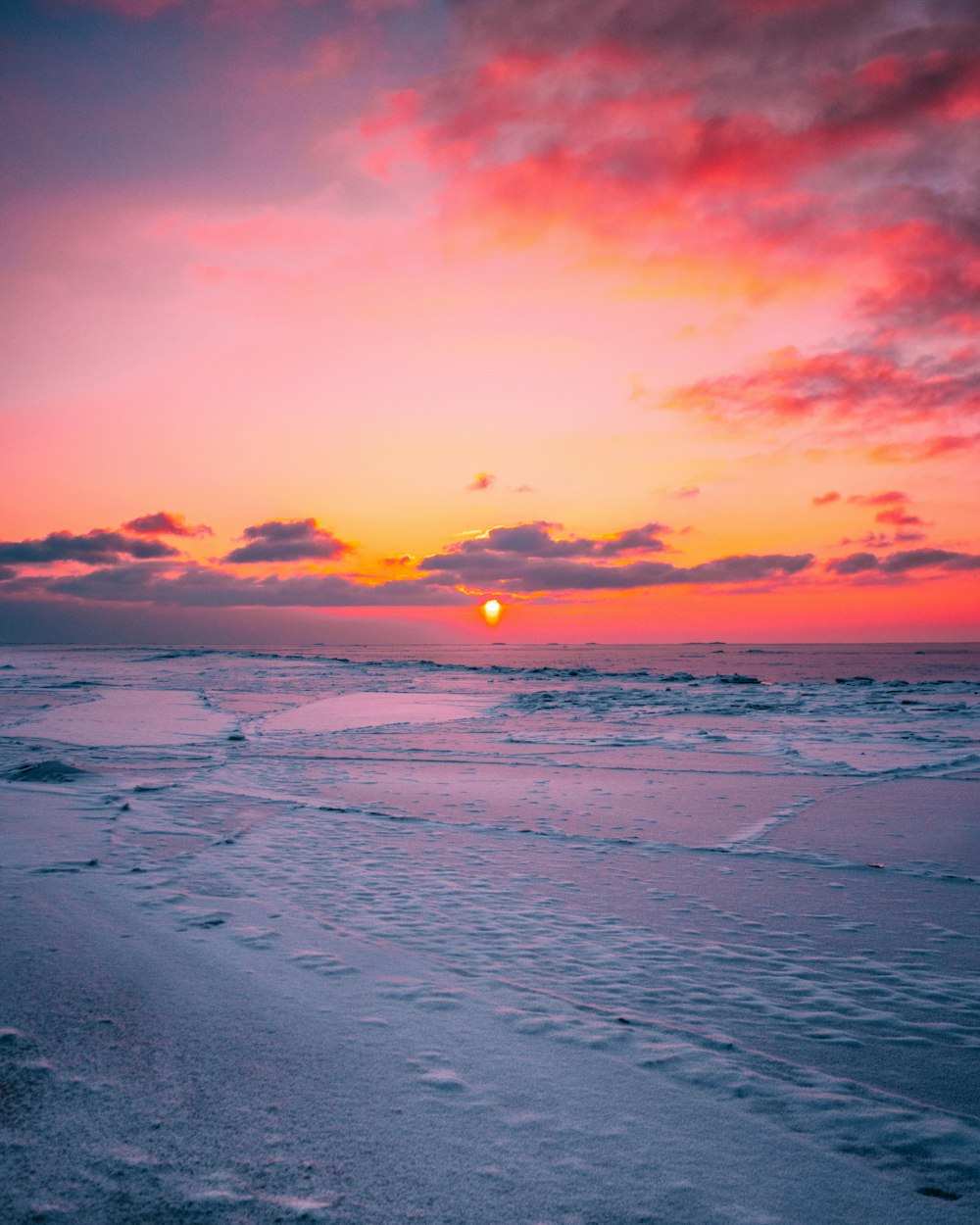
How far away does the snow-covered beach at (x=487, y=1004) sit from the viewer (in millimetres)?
2541

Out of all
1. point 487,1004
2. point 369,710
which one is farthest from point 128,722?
point 487,1004

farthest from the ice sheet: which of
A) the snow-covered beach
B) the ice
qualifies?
the snow-covered beach

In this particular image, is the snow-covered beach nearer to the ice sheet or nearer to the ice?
the ice sheet

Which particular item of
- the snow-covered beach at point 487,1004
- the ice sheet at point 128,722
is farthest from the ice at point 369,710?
the snow-covered beach at point 487,1004

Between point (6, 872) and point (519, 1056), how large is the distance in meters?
4.73

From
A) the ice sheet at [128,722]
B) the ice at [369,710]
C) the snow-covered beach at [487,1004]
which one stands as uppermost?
the snow-covered beach at [487,1004]

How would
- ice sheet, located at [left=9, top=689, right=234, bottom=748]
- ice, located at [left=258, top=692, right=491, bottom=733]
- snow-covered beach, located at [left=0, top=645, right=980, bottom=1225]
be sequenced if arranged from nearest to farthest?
snow-covered beach, located at [left=0, top=645, right=980, bottom=1225] < ice sheet, located at [left=9, top=689, right=234, bottom=748] < ice, located at [left=258, top=692, right=491, bottom=733]

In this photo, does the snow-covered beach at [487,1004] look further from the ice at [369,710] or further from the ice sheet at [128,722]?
the ice at [369,710]

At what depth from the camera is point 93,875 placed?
5816 millimetres

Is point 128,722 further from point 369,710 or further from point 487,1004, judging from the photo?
point 487,1004

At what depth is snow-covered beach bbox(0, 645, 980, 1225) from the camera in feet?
8.34

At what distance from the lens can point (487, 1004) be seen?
12.6 ft

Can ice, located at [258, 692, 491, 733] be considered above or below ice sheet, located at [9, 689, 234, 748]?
below

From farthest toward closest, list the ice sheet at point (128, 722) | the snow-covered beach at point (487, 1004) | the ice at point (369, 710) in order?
1. the ice at point (369, 710)
2. the ice sheet at point (128, 722)
3. the snow-covered beach at point (487, 1004)
